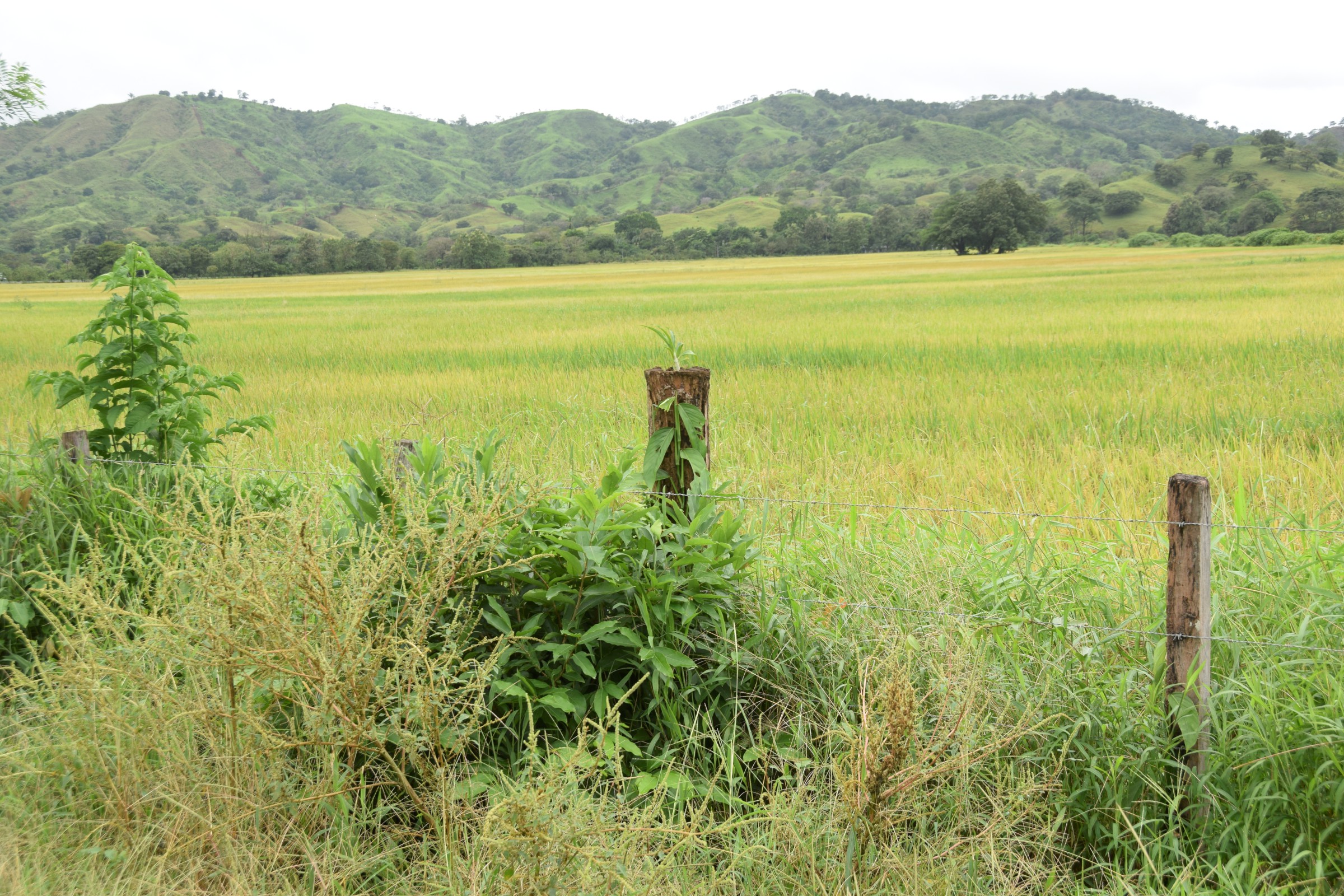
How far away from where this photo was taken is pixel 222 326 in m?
24.2

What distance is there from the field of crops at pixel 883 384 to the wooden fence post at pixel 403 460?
120mm

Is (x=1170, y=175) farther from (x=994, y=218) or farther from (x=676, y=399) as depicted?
(x=676, y=399)

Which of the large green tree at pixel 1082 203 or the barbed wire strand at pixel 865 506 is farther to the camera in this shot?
the large green tree at pixel 1082 203

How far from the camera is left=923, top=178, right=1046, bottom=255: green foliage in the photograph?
83.3 meters

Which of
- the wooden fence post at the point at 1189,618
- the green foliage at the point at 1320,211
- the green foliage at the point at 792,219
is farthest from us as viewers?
the green foliage at the point at 792,219

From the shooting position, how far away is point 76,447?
15.5 feet

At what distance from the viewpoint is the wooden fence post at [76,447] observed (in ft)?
15.4

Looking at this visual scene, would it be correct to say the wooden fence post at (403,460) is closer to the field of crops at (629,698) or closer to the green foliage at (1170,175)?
the field of crops at (629,698)

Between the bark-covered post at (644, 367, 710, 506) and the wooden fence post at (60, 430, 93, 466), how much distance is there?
334 cm

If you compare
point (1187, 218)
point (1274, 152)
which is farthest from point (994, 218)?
point (1274, 152)

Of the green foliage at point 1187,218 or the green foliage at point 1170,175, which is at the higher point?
the green foliage at point 1170,175

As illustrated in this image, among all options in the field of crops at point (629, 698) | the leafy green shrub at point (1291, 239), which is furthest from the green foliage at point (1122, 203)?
the field of crops at point (629, 698)

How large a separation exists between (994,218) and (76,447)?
88.9 m

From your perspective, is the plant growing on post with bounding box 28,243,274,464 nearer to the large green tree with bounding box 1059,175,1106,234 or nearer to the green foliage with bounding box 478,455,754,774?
the green foliage with bounding box 478,455,754,774
